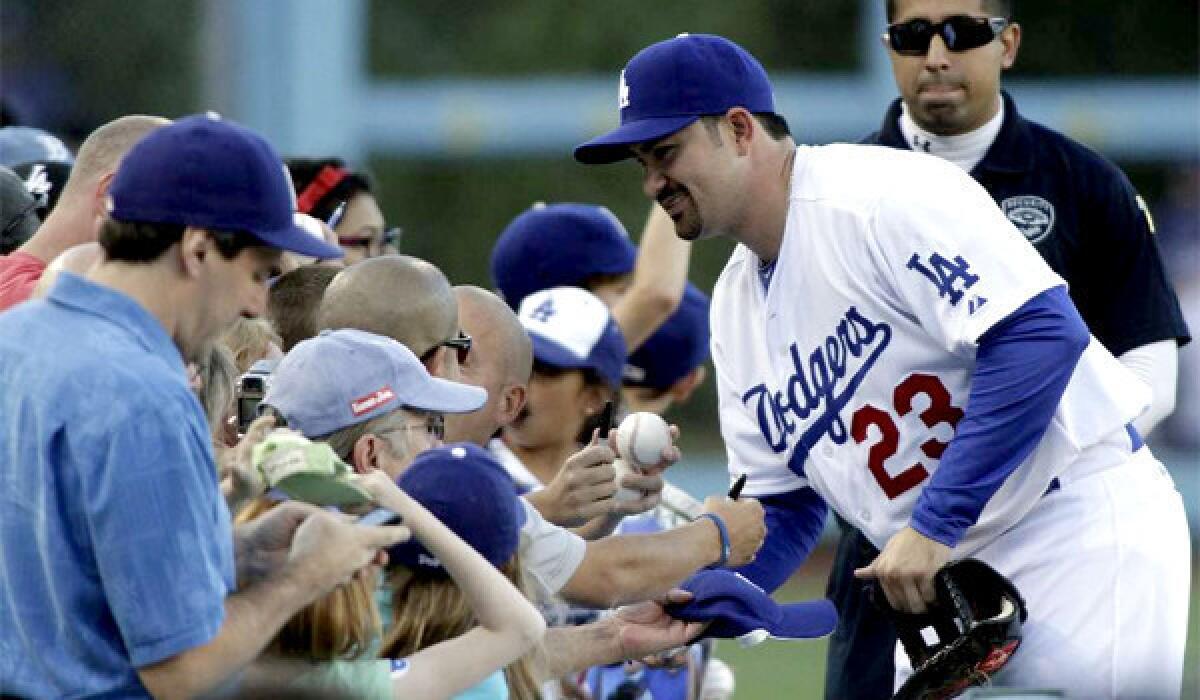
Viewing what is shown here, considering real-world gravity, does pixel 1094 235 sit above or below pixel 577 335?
above

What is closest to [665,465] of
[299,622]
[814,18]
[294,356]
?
[294,356]

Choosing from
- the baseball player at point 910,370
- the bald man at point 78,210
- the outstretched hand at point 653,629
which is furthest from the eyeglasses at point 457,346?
the bald man at point 78,210

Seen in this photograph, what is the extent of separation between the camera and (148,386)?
2975 mm

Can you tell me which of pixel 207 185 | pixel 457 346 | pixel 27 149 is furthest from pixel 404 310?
pixel 27 149

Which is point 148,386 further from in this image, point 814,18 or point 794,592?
point 814,18

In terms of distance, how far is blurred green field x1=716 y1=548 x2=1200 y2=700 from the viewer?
9367 mm

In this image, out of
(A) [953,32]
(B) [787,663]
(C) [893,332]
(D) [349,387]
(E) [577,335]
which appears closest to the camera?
(D) [349,387]

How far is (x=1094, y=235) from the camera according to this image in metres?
5.25

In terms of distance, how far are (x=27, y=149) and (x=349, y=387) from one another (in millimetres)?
2677

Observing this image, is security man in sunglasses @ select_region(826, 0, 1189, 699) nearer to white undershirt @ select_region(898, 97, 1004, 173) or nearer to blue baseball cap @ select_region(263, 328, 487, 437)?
white undershirt @ select_region(898, 97, 1004, 173)

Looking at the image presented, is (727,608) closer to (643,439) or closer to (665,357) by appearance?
(643,439)

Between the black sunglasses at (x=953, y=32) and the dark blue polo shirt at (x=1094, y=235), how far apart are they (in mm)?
278

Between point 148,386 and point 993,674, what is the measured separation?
7.24ft

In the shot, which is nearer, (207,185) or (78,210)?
(207,185)
